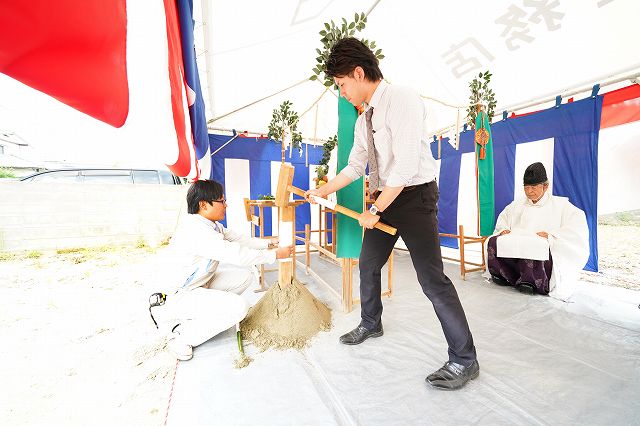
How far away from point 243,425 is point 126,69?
1.37 m

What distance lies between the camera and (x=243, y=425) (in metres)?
1.07

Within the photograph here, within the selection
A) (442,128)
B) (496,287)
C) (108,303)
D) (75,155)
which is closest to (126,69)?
(75,155)

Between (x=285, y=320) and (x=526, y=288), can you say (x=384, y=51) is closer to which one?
(x=526, y=288)

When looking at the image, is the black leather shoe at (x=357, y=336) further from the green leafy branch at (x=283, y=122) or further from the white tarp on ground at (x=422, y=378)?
the green leafy branch at (x=283, y=122)

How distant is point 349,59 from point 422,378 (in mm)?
1686

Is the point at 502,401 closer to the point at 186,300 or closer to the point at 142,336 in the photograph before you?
the point at 186,300

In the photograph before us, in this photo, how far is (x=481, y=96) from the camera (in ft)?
10.7

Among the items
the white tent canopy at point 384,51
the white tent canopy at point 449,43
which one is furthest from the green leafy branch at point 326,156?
the white tent canopy at point 449,43

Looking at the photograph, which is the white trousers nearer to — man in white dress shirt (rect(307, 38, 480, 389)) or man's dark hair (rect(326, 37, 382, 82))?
man in white dress shirt (rect(307, 38, 480, 389))

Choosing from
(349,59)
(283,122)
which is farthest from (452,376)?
(283,122)

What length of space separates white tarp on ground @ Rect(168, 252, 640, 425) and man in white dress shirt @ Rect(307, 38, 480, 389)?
171 millimetres

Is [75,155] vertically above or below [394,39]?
below

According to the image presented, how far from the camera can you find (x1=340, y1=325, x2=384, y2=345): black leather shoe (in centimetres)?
168

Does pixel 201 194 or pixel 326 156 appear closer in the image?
pixel 201 194
